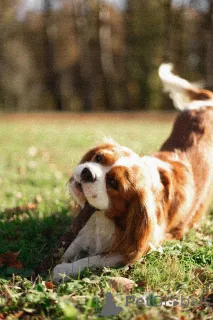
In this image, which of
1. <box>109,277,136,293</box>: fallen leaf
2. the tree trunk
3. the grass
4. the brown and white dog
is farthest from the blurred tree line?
<box>109,277,136,293</box>: fallen leaf

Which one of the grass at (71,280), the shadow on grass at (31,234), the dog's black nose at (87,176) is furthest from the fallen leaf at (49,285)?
the dog's black nose at (87,176)

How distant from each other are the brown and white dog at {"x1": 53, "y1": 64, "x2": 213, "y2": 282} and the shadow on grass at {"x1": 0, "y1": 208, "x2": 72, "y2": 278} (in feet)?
1.25

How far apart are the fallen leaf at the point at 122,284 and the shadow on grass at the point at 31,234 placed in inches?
25.4

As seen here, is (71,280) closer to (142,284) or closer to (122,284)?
(122,284)

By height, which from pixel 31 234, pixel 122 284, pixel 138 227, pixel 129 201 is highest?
pixel 129 201

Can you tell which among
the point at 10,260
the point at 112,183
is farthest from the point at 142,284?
the point at 10,260

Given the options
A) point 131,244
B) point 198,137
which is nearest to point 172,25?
point 198,137

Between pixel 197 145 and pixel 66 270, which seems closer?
pixel 66 270

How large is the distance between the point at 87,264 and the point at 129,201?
1.83 ft

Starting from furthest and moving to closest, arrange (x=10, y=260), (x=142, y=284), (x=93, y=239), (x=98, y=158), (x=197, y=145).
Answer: (x=197, y=145)
(x=93, y=239)
(x=10, y=260)
(x=98, y=158)
(x=142, y=284)

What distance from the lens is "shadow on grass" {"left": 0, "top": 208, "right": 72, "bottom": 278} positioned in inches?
146

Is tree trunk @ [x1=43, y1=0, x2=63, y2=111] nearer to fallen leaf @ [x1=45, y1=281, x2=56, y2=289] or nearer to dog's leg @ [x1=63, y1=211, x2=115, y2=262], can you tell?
dog's leg @ [x1=63, y1=211, x2=115, y2=262]

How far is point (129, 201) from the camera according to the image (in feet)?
10.7

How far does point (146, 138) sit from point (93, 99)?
15.8 metres
